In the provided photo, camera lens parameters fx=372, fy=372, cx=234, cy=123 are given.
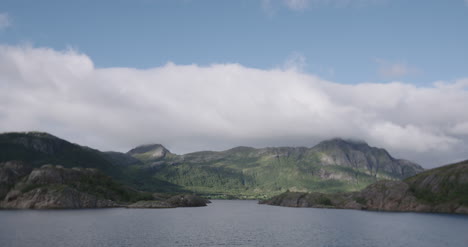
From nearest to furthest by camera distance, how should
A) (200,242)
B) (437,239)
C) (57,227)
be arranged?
(200,242) → (437,239) → (57,227)

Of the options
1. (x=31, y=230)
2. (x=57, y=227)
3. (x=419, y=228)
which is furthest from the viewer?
(x=419, y=228)

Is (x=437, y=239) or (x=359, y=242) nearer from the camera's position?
(x=359, y=242)

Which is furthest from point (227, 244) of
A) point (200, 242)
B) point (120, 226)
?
point (120, 226)

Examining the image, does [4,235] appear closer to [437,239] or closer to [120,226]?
[120,226]

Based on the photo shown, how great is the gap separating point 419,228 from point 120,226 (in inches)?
5285

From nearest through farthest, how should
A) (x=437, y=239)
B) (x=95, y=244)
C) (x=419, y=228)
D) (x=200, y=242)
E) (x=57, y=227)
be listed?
A: (x=95, y=244), (x=200, y=242), (x=437, y=239), (x=57, y=227), (x=419, y=228)

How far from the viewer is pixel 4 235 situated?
129000 mm

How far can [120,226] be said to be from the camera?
164 metres

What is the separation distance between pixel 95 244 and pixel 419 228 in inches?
5442

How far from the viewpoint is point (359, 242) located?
4938 inches

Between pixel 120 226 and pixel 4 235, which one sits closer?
pixel 4 235

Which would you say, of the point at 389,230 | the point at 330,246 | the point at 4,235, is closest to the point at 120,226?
the point at 4,235

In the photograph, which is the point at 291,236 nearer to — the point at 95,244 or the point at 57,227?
the point at 95,244

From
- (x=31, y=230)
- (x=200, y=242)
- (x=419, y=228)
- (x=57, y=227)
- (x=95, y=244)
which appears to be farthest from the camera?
(x=419, y=228)
